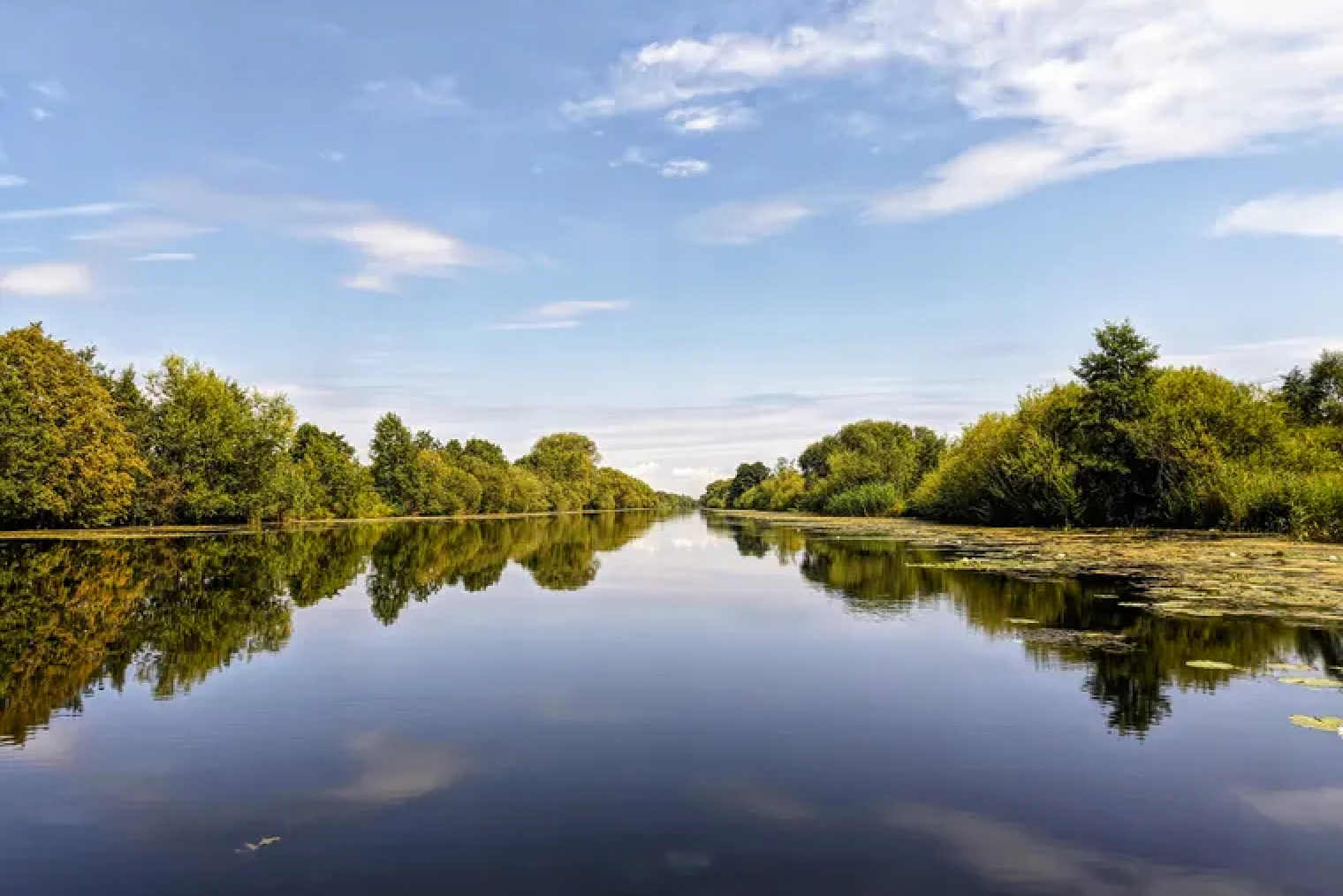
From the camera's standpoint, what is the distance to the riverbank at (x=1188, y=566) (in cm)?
1335

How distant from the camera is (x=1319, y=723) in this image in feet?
23.3

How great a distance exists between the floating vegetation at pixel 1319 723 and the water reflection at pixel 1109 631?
102 centimetres

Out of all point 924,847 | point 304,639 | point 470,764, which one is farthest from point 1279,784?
point 304,639

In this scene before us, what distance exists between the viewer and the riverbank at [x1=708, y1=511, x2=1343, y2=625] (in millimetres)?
13352

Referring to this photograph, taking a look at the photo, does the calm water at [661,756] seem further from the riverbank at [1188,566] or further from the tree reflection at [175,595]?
the riverbank at [1188,566]

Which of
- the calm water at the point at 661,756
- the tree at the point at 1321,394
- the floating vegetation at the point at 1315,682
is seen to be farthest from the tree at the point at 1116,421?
the floating vegetation at the point at 1315,682

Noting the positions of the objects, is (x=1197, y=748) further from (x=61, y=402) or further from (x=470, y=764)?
(x=61, y=402)

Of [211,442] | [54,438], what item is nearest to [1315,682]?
[54,438]

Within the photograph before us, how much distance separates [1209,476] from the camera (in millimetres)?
33562

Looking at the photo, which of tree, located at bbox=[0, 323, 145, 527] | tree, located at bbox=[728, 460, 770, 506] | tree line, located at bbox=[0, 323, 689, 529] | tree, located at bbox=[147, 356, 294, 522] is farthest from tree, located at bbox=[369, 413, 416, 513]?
tree, located at bbox=[728, 460, 770, 506]

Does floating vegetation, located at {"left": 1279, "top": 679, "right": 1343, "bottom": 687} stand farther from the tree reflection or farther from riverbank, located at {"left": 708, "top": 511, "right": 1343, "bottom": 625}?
the tree reflection

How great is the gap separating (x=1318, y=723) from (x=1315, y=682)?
182cm

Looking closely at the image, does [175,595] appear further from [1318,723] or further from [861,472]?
[861,472]

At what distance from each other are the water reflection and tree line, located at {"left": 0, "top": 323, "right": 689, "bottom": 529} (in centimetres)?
3783
